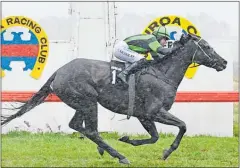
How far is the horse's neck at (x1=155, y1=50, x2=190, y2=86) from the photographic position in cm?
849

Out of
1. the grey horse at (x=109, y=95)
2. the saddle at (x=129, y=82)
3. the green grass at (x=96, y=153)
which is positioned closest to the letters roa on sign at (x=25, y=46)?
the green grass at (x=96, y=153)

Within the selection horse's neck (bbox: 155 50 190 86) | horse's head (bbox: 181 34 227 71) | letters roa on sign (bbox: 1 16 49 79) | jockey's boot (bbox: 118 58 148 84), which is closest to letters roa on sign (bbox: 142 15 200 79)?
letters roa on sign (bbox: 1 16 49 79)

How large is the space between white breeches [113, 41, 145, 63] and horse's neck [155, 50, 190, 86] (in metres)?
0.37

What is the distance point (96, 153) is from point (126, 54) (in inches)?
74.5

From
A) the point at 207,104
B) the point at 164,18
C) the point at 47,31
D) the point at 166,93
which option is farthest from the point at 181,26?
the point at 166,93

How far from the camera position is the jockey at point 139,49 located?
26.9 ft

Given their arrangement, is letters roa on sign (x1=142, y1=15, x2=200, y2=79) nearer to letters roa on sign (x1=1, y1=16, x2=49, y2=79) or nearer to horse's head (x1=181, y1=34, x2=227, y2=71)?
letters roa on sign (x1=1, y1=16, x2=49, y2=79)

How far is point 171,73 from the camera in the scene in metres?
8.50

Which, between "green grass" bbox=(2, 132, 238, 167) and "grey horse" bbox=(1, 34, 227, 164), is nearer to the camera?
"grey horse" bbox=(1, 34, 227, 164)

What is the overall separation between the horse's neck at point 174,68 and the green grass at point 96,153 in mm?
1161

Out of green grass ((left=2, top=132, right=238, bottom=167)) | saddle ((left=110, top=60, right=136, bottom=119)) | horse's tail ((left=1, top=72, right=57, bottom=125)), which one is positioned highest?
saddle ((left=110, top=60, right=136, bottom=119))

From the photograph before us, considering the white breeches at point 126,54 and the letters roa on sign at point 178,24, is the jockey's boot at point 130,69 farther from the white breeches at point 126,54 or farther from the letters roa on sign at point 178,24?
the letters roa on sign at point 178,24

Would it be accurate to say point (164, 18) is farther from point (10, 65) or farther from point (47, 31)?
point (10, 65)

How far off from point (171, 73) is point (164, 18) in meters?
4.07
